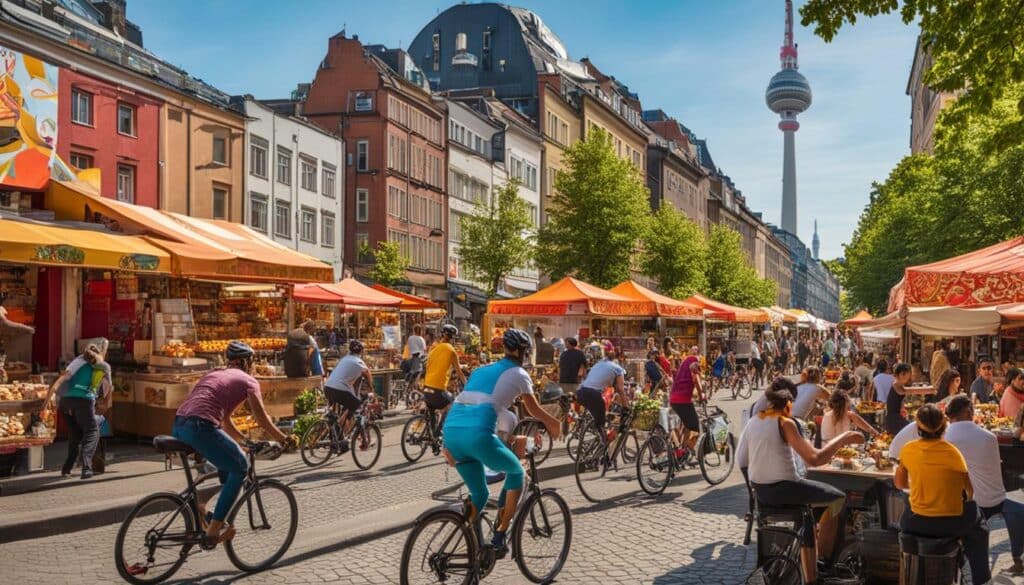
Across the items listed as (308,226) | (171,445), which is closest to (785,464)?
(171,445)

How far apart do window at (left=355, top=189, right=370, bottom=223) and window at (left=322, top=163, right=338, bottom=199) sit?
85.7 inches

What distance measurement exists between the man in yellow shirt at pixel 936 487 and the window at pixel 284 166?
39.7m

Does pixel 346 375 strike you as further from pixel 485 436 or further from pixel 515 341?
pixel 485 436

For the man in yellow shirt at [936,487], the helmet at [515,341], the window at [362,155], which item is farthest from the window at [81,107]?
the man in yellow shirt at [936,487]

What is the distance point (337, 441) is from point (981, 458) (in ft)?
29.4

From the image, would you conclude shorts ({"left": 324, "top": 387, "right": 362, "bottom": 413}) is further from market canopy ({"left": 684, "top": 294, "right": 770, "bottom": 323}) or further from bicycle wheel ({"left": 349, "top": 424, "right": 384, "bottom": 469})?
market canopy ({"left": 684, "top": 294, "right": 770, "bottom": 323})

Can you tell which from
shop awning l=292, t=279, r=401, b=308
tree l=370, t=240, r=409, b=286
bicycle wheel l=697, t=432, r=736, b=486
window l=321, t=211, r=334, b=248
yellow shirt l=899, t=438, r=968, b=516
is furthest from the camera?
window l=321, t=211, r=334, b=248

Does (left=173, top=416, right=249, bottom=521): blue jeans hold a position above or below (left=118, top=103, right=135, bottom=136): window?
below

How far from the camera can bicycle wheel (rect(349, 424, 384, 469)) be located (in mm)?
14117

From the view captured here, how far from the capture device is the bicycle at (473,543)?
271 inches

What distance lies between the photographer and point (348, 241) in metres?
50.9

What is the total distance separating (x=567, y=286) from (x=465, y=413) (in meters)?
19.0

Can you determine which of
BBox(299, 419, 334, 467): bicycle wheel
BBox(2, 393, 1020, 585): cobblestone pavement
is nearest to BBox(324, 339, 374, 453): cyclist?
BBox(299, 419, 334, 467): bicycle wheel

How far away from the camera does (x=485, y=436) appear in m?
7.09
